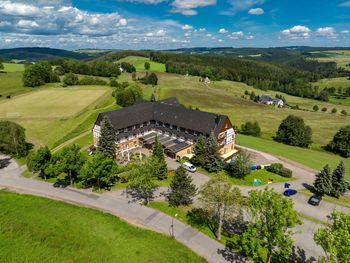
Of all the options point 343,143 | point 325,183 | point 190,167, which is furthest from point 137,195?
point 343,143

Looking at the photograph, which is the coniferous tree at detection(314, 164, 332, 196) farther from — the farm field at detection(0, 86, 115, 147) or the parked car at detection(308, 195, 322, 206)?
the farm field at detection(0, 86, 115, 147)

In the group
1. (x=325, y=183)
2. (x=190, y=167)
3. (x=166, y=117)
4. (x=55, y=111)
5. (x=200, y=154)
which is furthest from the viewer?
(x=55, y=111)

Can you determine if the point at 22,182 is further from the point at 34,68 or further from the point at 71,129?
the point at 34,68

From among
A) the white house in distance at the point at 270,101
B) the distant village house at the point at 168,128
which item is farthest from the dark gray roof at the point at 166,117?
the white house in distance at the point at 270,101

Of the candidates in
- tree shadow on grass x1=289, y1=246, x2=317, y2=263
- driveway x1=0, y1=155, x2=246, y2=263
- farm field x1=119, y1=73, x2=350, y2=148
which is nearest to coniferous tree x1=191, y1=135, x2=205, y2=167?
driveway x1=0, y1=155, x2=246, y2=263

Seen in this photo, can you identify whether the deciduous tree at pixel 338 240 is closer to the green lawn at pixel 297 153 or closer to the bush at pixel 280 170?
the bush at pixel 280 170

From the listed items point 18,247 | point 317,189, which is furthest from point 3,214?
point 317,189

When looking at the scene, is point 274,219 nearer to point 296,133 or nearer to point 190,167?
point 190,167
